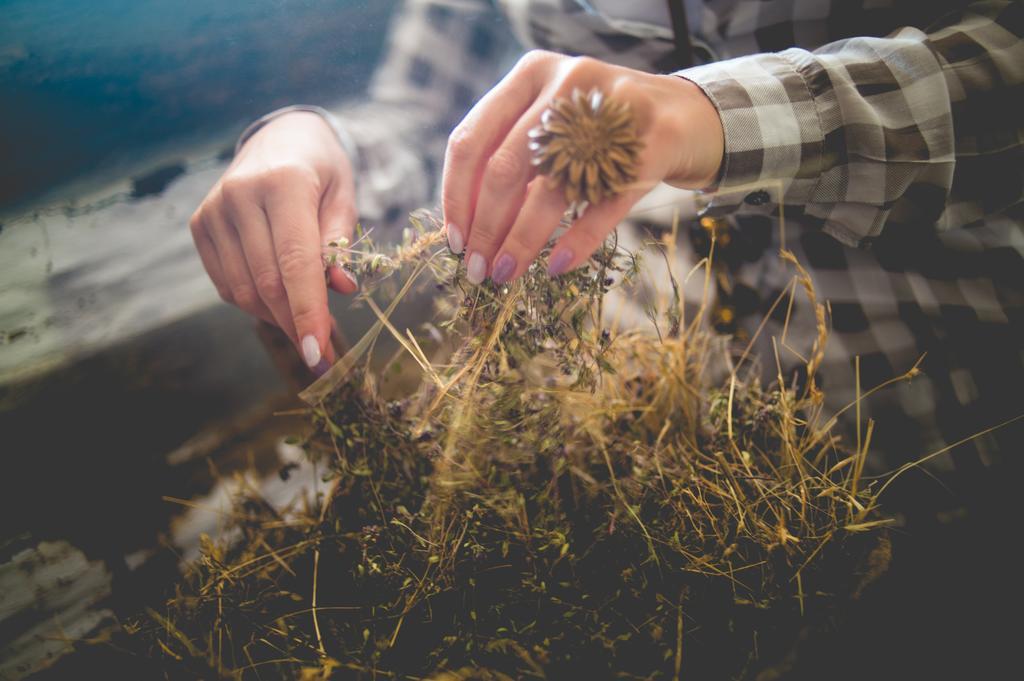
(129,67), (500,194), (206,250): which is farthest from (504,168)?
(129,67)

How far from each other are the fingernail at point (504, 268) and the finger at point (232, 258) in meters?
0.44

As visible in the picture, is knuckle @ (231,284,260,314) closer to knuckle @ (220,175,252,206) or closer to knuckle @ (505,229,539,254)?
knuckle @ (220,175,252,206)

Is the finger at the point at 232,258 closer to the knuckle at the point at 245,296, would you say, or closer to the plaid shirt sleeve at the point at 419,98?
the knuckle at the point at 245,296

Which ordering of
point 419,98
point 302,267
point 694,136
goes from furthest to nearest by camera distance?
point 419,98 < point 302,267 < point 694,136

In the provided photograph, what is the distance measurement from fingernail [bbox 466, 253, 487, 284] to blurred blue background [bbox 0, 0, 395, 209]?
21.1 inches

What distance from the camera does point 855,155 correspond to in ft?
1.94

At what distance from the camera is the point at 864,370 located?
774mm

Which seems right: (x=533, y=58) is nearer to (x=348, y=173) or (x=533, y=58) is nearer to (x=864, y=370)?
(x=348, y=173)

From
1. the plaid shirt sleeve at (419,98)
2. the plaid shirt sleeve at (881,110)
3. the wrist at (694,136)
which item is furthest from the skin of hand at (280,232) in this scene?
the plaid shirt sleeve at (881,110)

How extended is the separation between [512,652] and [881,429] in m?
0.70

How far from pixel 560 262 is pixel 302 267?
1.26ft

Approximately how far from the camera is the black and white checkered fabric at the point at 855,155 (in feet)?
1.89

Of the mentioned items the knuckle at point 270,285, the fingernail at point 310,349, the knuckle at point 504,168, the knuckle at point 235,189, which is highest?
the knuckle at point 504,168

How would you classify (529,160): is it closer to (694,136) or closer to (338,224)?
(694,136)
